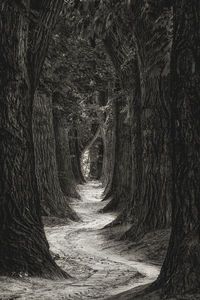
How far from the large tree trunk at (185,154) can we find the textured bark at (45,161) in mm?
10170

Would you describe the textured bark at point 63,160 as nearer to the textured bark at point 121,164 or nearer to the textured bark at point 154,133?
the textured bark at point 121,164

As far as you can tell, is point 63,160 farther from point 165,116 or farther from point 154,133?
point 165,116

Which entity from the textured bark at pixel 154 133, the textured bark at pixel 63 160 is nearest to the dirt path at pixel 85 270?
the textured bark at pixel 154 133

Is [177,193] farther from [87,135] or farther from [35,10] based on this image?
[87,135]

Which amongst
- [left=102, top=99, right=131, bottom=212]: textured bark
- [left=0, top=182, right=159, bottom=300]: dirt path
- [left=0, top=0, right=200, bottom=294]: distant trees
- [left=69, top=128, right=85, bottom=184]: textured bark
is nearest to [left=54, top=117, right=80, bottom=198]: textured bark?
[left=102, top=99, right=131, bottom=212]: textured bark

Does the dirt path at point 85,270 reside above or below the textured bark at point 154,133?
below

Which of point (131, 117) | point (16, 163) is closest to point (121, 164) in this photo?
point (131, 117)

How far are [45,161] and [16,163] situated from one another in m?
8.00

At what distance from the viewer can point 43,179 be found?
579 inches

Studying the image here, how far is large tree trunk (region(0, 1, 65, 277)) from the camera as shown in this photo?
22.2 ft

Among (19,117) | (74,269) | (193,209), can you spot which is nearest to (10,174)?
(19,117)

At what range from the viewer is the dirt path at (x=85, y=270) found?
6049 millimetres

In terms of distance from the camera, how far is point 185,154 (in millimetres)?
4582

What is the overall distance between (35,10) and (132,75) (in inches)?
195
